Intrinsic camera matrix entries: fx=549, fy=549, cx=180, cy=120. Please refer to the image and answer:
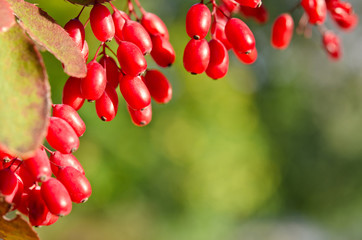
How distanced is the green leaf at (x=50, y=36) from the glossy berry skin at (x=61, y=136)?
0.37 feet

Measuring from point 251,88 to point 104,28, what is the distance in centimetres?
1871

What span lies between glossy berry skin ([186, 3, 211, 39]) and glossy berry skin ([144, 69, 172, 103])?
0.13m

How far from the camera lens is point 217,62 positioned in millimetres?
1246

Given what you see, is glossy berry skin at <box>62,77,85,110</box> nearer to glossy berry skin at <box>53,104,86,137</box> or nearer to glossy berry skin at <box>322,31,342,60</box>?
glossy berry skin at <box>53,104,86,137</box>

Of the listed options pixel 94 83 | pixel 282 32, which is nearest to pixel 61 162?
pixel 94 83

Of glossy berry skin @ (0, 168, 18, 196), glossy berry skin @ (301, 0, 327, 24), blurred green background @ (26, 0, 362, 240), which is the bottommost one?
blurred green background @ (26, 0, 362, 240)

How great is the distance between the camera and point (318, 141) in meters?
22.6

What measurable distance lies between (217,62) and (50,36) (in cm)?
44

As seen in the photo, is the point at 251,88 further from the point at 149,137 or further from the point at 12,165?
the point at 12,165

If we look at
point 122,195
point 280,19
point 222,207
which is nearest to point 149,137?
point 122,195

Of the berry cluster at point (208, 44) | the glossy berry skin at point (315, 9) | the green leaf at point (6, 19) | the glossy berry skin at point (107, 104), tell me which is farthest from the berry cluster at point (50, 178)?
the glossy berry skin at point (315, 9)

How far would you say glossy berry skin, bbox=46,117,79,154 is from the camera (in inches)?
38.5

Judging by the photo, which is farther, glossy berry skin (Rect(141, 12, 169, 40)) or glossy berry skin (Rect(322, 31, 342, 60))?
glossy berry skin (Rect(322, 31, 342, 60))

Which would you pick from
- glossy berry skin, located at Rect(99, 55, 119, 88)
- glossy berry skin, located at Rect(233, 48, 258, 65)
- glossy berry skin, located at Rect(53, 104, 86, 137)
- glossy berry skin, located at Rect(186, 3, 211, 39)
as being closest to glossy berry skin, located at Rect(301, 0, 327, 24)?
glossy berry skin, located at Rect(233, 48, 258, 65)
